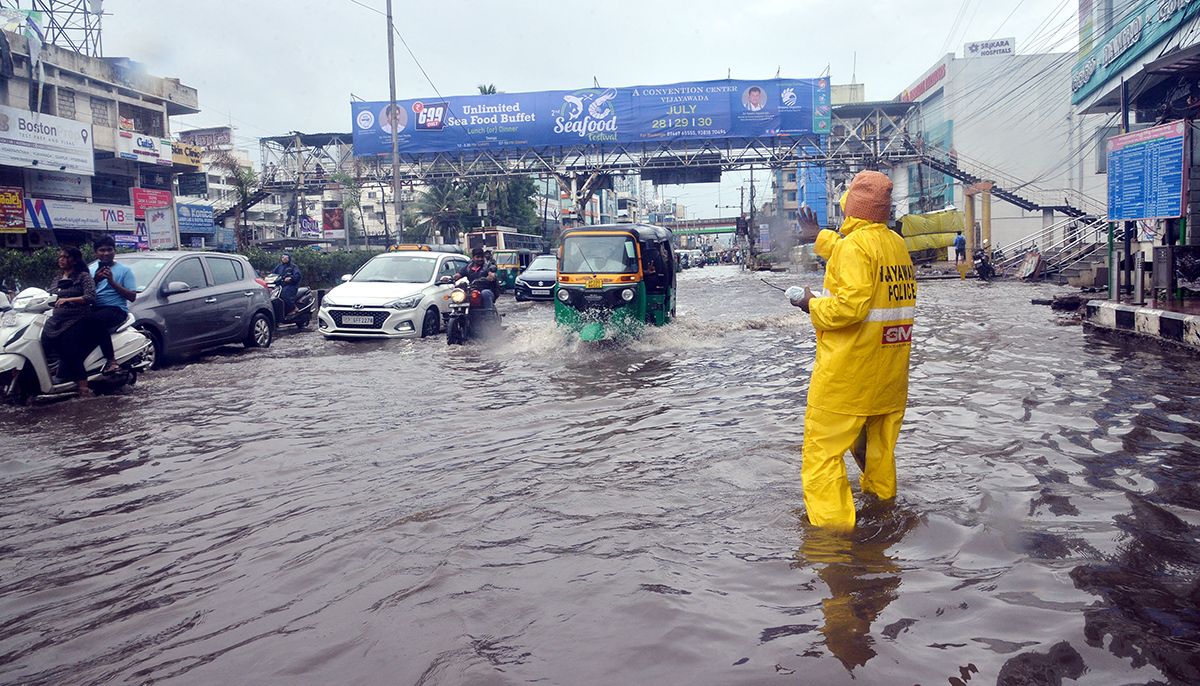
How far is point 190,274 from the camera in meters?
10.3

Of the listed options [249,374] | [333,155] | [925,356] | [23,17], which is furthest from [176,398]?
[333,155]

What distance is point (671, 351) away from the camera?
10703 mm

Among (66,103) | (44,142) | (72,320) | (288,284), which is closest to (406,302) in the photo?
(288,284)

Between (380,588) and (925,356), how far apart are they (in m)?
7.96

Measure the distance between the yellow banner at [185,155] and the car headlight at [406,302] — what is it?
2423cm

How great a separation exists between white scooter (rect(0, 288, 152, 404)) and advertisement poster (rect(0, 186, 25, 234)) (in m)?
18.1

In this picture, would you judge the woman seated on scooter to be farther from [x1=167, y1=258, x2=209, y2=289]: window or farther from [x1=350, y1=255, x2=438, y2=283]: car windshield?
[x1=350, y1=255, x2=438, y2=283]: car windshield

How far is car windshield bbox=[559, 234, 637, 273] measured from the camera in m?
11.3

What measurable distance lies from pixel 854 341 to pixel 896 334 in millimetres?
238

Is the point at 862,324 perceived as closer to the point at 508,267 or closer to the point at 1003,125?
the point at 508,267

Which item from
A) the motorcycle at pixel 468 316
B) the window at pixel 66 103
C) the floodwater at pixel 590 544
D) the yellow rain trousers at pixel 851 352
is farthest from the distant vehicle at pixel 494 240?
the yellow rain trousers at pixel 851 352

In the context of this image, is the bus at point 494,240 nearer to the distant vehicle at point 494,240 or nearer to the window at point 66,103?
the distant vehicle at point 494,240

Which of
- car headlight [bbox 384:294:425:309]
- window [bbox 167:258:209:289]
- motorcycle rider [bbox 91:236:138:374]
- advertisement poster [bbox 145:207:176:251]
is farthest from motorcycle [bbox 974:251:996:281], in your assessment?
advertisement poster [bbox 145:207:176:251]

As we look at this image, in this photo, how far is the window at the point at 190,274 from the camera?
32.9 feet
